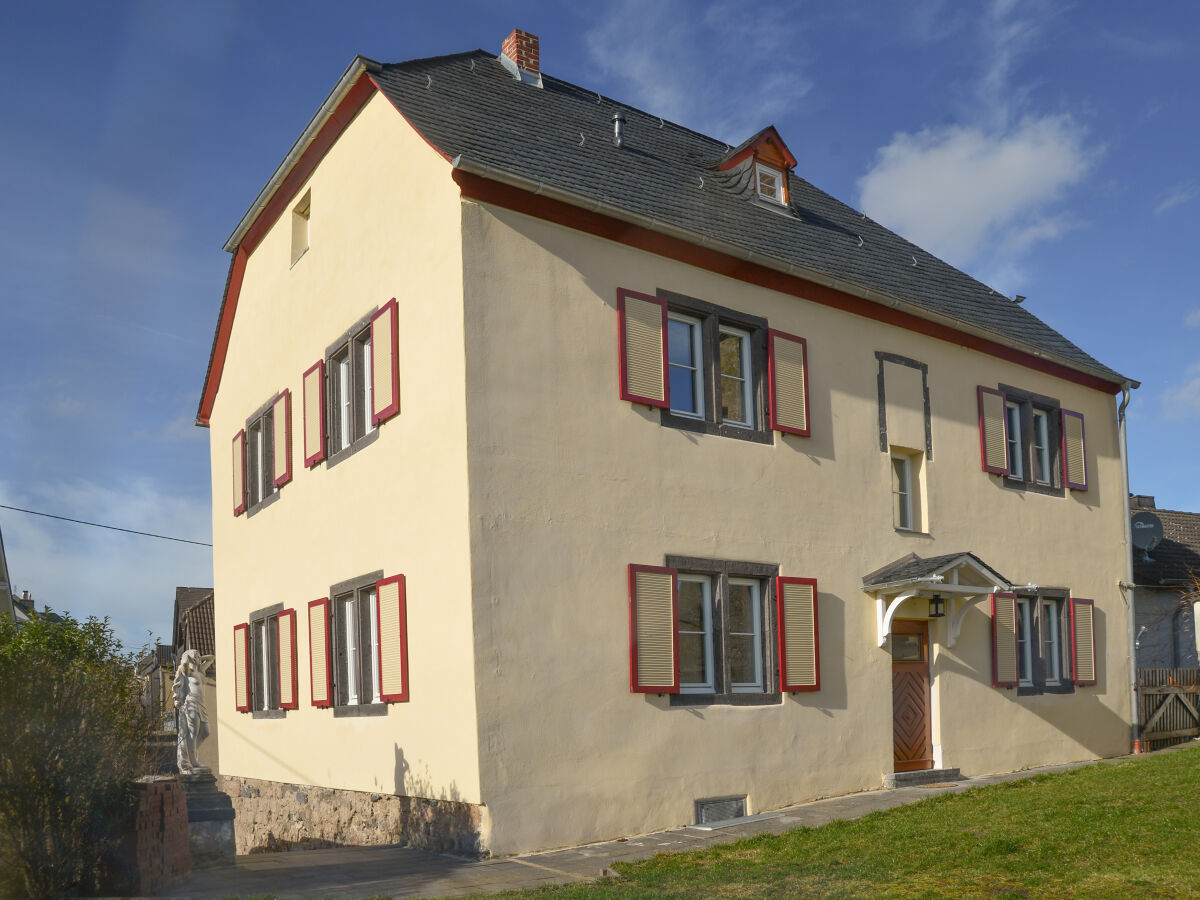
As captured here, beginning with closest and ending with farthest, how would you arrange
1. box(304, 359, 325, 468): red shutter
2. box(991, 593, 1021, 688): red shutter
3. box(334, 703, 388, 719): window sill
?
box(334, 703, 388, 719): window sill
box(304, 359, 325, 468): red shutter
box(991, 593, 1021, 688): red shutter

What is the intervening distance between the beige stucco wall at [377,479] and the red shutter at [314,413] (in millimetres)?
227

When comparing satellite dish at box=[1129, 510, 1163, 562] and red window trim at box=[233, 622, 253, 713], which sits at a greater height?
satellite dish at box=[1129, 510, 1163, 562]

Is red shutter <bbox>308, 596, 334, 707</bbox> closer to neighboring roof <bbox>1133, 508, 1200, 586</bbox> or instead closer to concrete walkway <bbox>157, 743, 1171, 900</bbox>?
concrete walkway <bbox>157, 743, 1171, 900</bbox>

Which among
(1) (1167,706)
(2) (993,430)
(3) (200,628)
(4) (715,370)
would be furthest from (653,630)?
(3) (200,628)

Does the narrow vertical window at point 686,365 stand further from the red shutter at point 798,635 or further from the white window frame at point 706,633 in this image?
the red shutter at point 798,635

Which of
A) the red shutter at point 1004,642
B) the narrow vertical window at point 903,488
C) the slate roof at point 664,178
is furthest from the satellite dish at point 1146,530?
the narrow vertical window at point 903,488

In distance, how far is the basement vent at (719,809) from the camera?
12.5 metres

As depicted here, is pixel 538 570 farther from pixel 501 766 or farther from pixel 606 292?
pixel 606 292

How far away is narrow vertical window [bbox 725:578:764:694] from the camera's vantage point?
13.3 m

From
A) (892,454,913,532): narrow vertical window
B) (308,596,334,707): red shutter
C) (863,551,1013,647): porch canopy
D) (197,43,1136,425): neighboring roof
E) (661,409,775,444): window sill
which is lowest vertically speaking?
(308,596,334,707): red shutter

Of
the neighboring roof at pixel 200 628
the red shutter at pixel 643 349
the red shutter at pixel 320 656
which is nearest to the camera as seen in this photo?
the red shutter at pixel 643 349

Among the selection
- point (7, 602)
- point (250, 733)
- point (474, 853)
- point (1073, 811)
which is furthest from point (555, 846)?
point (7, 602)

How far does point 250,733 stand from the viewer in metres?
17.7

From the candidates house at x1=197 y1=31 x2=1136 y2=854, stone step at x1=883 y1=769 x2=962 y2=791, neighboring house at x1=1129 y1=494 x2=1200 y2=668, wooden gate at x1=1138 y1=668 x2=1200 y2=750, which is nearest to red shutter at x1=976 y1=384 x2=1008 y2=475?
house at x1=197 y1=31 x2=1136 y2=854
